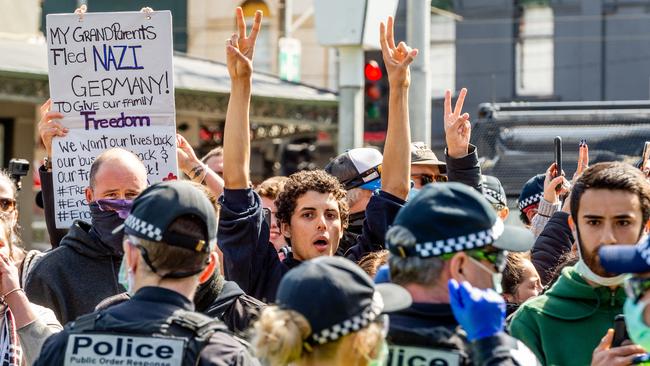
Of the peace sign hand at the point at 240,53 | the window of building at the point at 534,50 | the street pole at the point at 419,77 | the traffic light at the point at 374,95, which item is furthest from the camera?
the window of building at the point at 534,50

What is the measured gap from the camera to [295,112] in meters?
18.5

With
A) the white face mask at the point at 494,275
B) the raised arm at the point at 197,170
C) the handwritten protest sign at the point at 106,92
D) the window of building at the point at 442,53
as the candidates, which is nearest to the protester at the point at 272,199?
the raised arm at the point at 197,170

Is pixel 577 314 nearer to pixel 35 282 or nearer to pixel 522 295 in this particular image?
pixel 522 295

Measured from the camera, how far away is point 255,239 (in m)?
5.07

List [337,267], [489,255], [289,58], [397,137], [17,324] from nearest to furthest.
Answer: [337,267]
[489,255]
[17,324]
[397,137]
[289,58]

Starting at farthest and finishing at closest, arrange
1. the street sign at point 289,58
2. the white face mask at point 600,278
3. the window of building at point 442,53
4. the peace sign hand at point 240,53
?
the window of building at point 442,53, the street sign at point 289,58, the peace sign hand at point 240,53, the white face mask at point 600,278

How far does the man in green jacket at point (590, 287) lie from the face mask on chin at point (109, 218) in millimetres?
1743

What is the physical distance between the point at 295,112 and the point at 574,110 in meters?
9.51

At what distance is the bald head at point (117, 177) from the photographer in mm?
5332

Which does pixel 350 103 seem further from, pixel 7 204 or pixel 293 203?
pixel 293 203

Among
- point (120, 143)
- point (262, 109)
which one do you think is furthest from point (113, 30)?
point (262, 109)

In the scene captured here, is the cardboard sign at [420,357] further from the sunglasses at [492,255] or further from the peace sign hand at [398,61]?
the peace sign hand at [398,61]

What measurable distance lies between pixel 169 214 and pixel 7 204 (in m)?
2.62

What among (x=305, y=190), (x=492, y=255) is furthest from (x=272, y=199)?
(x=492, y=255)
